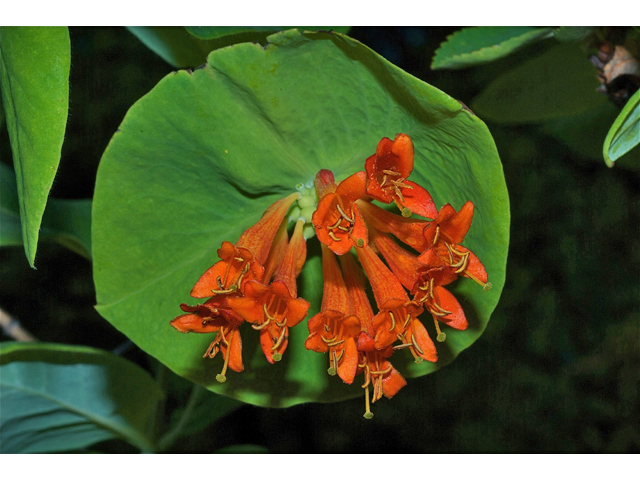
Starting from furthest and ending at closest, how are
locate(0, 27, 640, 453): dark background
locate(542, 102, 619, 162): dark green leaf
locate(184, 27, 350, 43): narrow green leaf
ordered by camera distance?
locate(0, 27, 640, 453): dark background
locate(542, 102, 619, 162): dark green leaf
locate(184, 27, 350, 43): narrow green leaf

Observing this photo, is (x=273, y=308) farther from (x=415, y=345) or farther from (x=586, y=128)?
(x=586, y=128)

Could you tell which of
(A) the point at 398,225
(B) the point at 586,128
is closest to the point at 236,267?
(A) the point at 398,225

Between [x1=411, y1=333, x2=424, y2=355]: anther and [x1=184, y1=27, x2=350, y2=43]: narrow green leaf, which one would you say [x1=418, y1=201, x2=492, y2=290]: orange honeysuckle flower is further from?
[x1=184, y1=27, x2=350, y2=43]: narrow green leaf

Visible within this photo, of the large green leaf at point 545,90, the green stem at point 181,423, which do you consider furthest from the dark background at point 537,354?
the large green leaf at point 545,90

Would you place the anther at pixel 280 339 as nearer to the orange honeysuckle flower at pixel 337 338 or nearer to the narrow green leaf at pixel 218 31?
the orange honeysuckle flower at pixel 337 338

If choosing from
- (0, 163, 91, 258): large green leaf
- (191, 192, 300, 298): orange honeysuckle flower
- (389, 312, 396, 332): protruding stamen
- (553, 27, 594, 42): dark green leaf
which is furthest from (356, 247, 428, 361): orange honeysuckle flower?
(0, 163, 91, 258): large green leaf

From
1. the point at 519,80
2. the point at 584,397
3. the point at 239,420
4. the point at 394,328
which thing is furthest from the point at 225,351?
the point at 584,397

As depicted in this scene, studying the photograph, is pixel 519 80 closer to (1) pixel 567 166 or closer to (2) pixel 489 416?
(1) pixel 567 166
